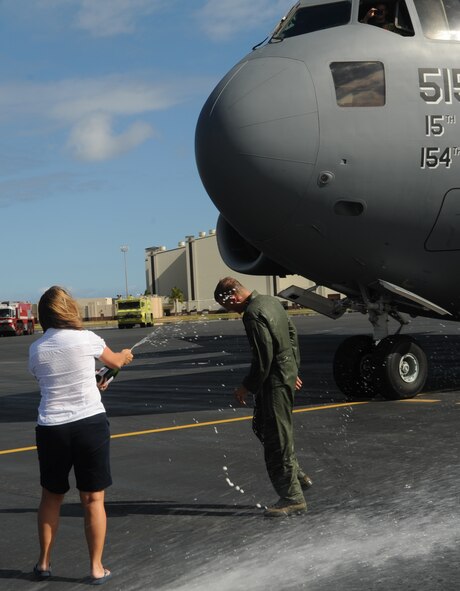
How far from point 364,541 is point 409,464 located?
2611 mm

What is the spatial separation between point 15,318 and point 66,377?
6235 centimetres

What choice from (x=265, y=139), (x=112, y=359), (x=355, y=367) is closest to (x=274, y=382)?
(x=112, y=359)

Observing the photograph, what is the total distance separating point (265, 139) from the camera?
37.2ft

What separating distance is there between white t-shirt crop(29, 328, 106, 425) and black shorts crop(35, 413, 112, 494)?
60 mm

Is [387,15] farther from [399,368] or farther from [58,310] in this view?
[58,310]

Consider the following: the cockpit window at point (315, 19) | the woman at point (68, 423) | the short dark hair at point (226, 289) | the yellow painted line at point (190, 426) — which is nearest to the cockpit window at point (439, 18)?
the cockpit window at point (315, 19)

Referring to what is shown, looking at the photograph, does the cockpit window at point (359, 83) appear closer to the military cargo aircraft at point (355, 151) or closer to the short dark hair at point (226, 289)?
the military cargo aircraft at point (355, 151)

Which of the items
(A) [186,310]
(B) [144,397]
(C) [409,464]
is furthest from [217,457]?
(A) [186,310]

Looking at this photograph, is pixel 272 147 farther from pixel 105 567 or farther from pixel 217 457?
pixel 105 567

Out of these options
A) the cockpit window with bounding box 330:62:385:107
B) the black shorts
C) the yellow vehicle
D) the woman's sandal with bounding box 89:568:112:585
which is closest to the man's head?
the black shorts

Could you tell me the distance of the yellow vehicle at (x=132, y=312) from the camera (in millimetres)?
67750

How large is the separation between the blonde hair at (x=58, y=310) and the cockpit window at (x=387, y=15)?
26.4ft

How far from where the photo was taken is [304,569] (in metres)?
5.45

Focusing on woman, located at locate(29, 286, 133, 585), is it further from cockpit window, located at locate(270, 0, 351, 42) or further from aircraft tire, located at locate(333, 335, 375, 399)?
aircraft tire, located at locate(333, 335, 375, 399)
